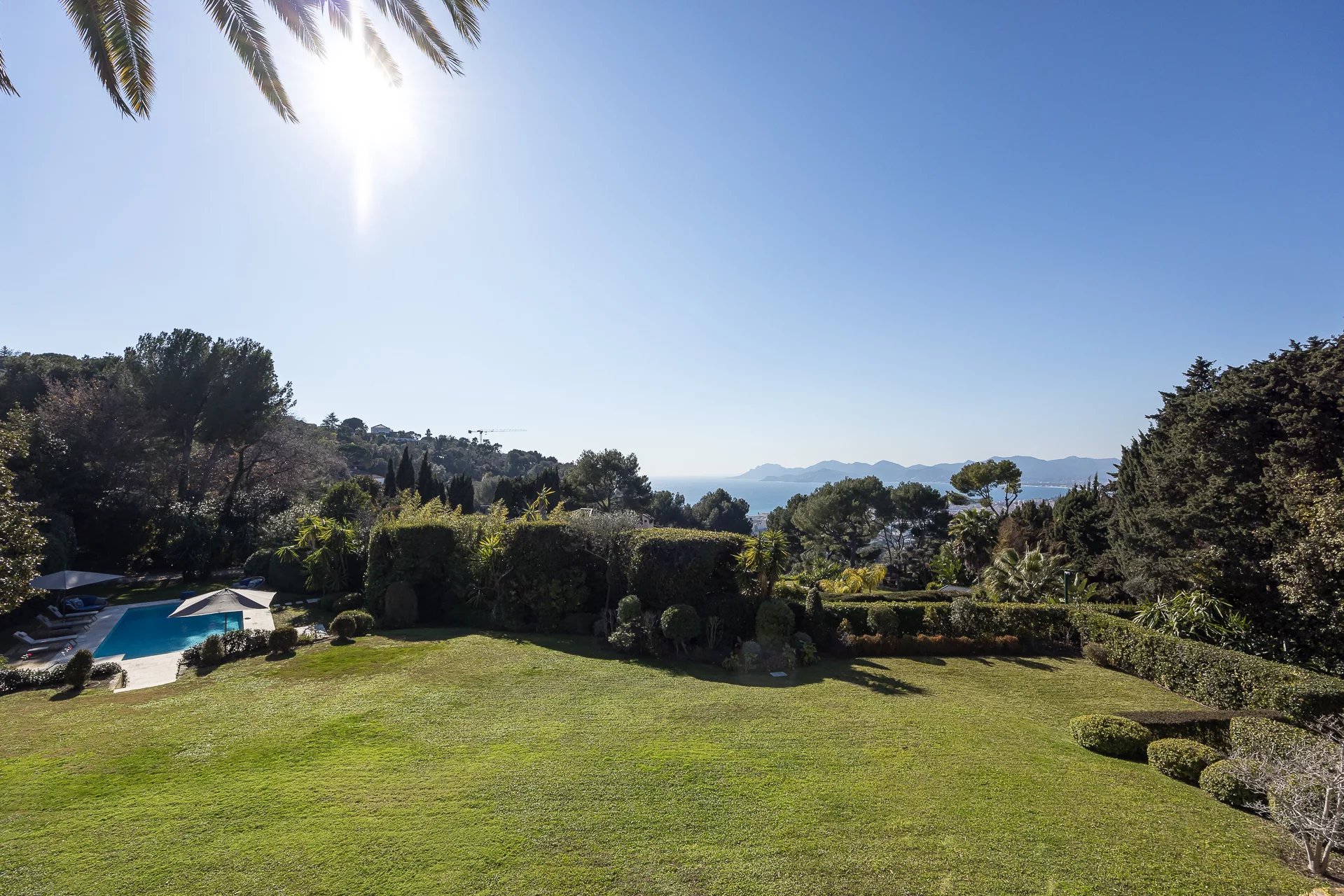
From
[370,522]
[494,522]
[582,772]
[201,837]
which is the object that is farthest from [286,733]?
[370,522]

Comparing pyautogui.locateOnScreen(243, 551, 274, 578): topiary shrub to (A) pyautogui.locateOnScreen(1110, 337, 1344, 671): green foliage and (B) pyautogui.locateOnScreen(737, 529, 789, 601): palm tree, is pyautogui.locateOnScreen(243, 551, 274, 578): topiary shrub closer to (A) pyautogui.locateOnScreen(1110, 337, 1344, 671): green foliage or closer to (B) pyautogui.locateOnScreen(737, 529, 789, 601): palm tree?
(B) pyautogui.locateOnScreen(737, 529, 789, 601): palm tree

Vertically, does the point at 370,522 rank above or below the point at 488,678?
above

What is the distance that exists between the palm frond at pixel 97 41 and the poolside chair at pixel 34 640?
18751 millimetres

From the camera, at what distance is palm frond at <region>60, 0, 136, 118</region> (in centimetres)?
516

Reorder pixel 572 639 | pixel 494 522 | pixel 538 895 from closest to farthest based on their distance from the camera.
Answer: pixel 538 895
pixel 572 639
pixel 494 522

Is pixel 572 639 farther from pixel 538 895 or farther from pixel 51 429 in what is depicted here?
pixel 51 429

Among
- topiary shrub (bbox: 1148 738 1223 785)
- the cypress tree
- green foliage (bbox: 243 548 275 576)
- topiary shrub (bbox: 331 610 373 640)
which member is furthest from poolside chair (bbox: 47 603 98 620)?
topiary shrub (bbox: 1148 738 1223 785)

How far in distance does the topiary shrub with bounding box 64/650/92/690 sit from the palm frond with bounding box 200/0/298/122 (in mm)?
12492

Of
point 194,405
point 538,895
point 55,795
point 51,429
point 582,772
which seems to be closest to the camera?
point 538,895

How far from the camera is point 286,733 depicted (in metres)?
8.52

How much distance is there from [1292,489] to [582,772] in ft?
52.6

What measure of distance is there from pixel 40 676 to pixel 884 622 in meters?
19.6

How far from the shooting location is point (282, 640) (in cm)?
1411

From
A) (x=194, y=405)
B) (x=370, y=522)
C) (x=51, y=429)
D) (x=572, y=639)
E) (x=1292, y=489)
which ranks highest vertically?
(x=194, y=405)
